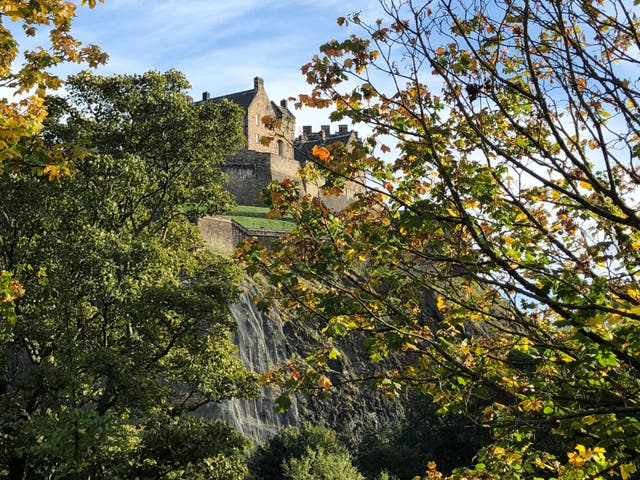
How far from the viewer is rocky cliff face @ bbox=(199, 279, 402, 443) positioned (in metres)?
41.8

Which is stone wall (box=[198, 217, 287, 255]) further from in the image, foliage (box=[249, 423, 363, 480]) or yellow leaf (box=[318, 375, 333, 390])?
yellow leaf (box=[318, 375, 333, 390])

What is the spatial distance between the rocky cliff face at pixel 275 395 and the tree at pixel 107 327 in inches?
840

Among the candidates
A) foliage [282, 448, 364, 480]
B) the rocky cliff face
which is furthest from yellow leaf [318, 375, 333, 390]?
the rocky cliff face

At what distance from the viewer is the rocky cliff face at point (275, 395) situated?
41.8 meters

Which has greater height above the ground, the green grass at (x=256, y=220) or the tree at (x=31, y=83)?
A: the green grass at (x=256, y=220)

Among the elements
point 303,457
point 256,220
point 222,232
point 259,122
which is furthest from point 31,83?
point 259,122

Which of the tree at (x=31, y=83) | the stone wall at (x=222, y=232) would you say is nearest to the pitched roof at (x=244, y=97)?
the stone wall at (x=222, y=232)

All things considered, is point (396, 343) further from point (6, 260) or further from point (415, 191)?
point (6, 260)

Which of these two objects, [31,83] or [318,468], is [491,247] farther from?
[318,468]

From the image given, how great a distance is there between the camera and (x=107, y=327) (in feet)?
64.0

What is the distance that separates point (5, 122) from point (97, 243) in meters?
10.1

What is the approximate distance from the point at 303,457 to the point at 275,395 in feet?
19.2

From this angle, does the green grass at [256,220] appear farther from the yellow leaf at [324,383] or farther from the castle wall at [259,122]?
the yellow leaf at [324,383]

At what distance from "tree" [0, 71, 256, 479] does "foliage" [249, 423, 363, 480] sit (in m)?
19.1
